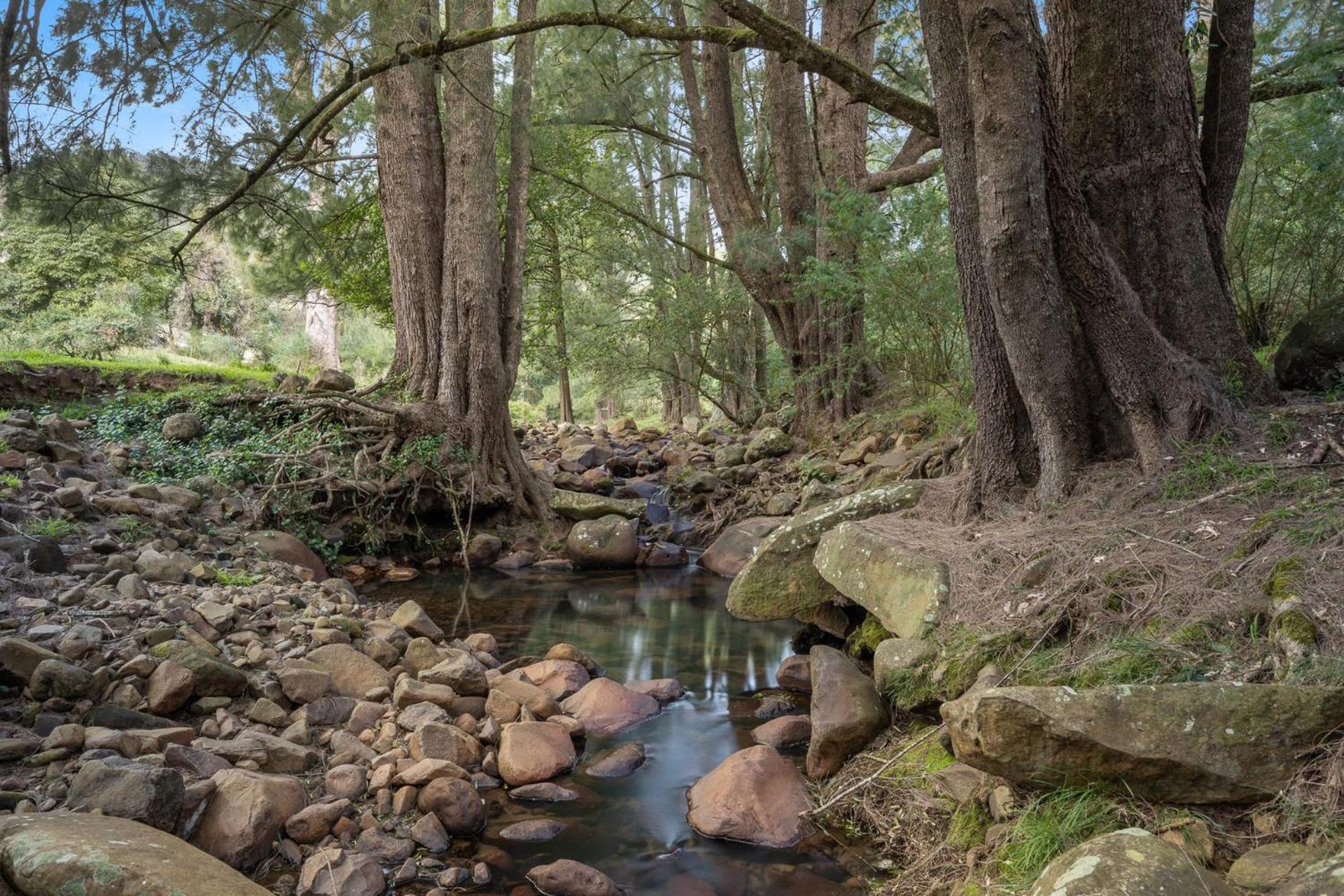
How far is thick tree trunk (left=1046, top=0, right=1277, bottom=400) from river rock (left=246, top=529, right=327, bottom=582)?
6371mm

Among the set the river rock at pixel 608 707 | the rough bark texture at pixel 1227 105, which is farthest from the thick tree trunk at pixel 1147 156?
Answer: the river rock at pixel 608 707

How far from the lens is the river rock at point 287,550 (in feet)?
22.1

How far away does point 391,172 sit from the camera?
902 centimetres

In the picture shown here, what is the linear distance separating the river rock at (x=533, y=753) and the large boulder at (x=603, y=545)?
4.47 metres

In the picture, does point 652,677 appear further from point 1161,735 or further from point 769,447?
point 769,447

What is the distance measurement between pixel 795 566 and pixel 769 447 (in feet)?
16.4

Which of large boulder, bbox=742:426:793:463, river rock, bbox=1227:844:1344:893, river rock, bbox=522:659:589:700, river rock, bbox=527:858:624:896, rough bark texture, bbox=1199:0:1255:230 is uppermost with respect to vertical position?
rough bark texture, bbox=1199:0:1255:230

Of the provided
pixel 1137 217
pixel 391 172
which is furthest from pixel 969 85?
pixel 391 172

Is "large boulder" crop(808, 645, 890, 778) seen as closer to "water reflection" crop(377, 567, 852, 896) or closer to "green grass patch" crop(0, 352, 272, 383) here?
"water reflection" crop(377, 567, 852, 896)

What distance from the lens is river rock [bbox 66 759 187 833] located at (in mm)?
2637

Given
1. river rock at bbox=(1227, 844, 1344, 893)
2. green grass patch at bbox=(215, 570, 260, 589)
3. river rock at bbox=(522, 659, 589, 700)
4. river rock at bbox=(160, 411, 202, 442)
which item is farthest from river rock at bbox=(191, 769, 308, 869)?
river rock at bbox=(160, 411, 202, 442)

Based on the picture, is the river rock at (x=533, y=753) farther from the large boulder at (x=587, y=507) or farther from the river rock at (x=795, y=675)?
the large boulder at (x=587, y=507)

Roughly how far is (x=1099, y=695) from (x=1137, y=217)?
10.8 ft

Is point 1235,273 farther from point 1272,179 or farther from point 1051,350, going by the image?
point 1051,350
